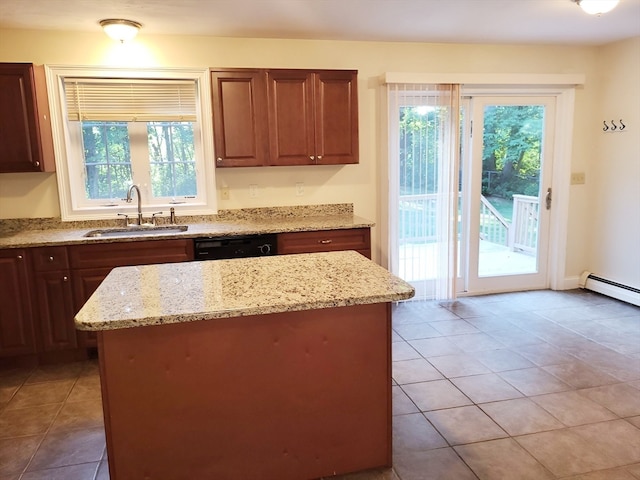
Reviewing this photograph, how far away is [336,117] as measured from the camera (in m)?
3.78

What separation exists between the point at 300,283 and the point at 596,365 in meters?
2.32

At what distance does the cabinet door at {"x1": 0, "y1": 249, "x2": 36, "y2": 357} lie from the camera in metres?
3.12

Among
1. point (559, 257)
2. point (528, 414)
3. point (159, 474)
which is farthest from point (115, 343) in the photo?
point (559, 257)

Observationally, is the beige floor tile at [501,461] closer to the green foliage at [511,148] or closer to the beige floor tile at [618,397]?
the beige floor tile at [618,397]

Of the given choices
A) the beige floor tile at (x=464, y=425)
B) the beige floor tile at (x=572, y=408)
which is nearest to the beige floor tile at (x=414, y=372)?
the beige floor tile at (x=464, y=425)

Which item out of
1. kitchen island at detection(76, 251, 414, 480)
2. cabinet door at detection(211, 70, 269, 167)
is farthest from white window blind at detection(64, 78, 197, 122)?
kitchen island at detection(76, 251, 414, 480)

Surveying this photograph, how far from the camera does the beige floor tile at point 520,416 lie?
2.43 metres

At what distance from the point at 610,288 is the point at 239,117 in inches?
149

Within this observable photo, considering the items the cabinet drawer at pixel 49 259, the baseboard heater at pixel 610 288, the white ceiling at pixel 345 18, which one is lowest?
the baseboard heater at pixel 610 288

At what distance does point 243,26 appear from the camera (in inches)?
137

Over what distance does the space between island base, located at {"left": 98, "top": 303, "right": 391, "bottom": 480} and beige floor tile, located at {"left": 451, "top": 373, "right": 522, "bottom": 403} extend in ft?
3.00

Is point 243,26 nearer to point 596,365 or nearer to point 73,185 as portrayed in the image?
point 73,185

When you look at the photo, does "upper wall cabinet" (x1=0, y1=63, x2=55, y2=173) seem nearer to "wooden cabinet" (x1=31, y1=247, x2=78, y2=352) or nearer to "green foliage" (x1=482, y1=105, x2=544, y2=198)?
"wooden cabinet" (x1=31, y1=247, x2=78, y2=352)

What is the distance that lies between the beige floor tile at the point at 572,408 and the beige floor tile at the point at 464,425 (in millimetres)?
384
